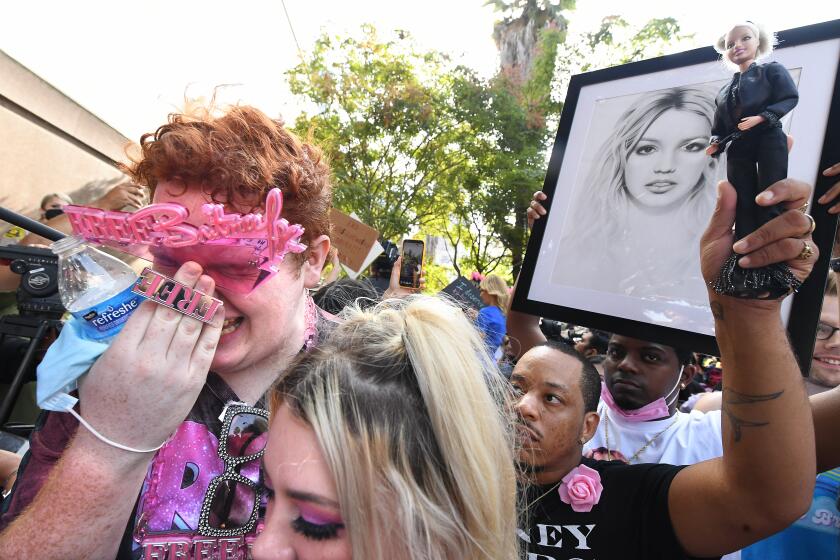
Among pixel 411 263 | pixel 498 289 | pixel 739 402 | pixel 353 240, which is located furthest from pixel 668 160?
pixel 498 289

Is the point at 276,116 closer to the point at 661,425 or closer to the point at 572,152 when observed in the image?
the point at 572,152

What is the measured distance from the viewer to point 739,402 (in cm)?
112

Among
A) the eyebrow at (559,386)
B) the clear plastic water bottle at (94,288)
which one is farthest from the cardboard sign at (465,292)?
the clear plastic water bottle at (94,288)

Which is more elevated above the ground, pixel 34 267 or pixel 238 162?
pixel 238 162

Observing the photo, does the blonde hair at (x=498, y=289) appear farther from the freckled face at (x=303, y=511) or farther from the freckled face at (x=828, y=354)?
the freckled face at (x=303, y=511)

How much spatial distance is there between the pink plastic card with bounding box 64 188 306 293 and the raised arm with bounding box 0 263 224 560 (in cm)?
7

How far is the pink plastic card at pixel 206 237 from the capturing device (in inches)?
44.3

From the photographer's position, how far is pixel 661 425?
2391 millimetres

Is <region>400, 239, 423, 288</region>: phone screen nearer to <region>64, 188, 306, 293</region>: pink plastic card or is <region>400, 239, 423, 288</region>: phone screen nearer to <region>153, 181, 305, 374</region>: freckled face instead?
<region>153, 181, 305, 374</region>: freckled face

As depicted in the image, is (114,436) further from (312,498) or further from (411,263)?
(411,263)

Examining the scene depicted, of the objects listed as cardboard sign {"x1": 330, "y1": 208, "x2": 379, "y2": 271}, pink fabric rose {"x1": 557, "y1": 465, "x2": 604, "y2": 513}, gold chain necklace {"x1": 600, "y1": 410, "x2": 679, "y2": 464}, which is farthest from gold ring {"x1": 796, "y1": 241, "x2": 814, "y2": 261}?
cardboard sign {"x1": 330, "y1": 208, "x2": 379, "y2": 271}

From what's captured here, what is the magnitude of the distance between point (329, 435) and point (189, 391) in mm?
378

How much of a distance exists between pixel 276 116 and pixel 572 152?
104 centimetres

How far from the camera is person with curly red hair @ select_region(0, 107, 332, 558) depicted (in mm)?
1078
